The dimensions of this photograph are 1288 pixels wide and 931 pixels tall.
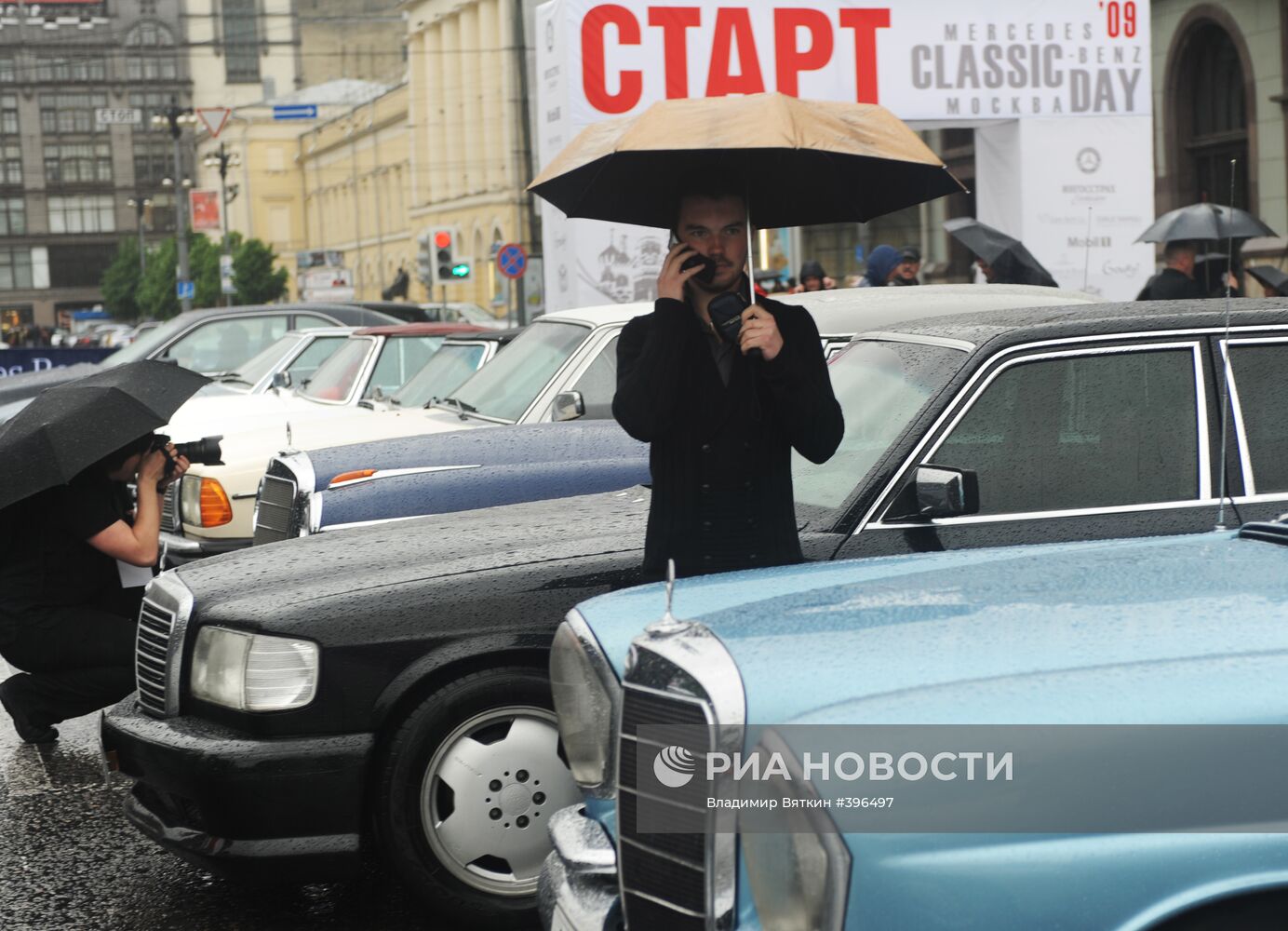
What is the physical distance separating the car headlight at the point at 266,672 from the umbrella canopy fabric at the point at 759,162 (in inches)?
54.6

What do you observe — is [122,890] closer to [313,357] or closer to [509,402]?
[509,402]

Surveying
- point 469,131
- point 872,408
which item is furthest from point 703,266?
point 469,131

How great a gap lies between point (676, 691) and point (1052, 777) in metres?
0.58

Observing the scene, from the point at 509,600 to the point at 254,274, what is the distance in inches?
3614

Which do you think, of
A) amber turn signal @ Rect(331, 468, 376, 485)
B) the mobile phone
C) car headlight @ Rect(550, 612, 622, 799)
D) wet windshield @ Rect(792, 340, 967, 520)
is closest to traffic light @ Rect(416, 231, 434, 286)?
amber turn signal @ Rect(331, 468, 376, 485)

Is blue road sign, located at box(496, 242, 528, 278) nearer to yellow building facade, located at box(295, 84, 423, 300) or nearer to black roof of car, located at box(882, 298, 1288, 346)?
black roof of car, located at box(882, 298, 1288, 346)

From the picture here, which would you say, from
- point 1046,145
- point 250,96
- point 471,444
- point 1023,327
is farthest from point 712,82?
point 250,96

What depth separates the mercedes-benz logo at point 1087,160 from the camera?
51.2 ft

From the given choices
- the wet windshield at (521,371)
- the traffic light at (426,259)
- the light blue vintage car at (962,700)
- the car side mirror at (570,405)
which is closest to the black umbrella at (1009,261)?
the wet windshield at (521,371)

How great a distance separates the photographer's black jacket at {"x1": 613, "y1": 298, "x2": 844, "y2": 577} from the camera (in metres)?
4.12

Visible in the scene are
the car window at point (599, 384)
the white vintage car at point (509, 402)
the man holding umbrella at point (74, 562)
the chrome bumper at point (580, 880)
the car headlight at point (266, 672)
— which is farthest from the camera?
the car window at point (599, 384)

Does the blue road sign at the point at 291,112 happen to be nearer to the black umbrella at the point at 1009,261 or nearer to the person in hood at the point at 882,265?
the person in hood at the point at 882,265

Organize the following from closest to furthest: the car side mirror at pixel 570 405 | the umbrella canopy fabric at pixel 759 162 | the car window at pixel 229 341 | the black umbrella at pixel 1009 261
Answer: the umbrella canopy fabric at pixel 759 162 < the car side mirror at pixel 570 405 < the black umbrella at pixel 1009 261 < the car window at pixel 229 341

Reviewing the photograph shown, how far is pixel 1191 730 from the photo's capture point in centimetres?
242
